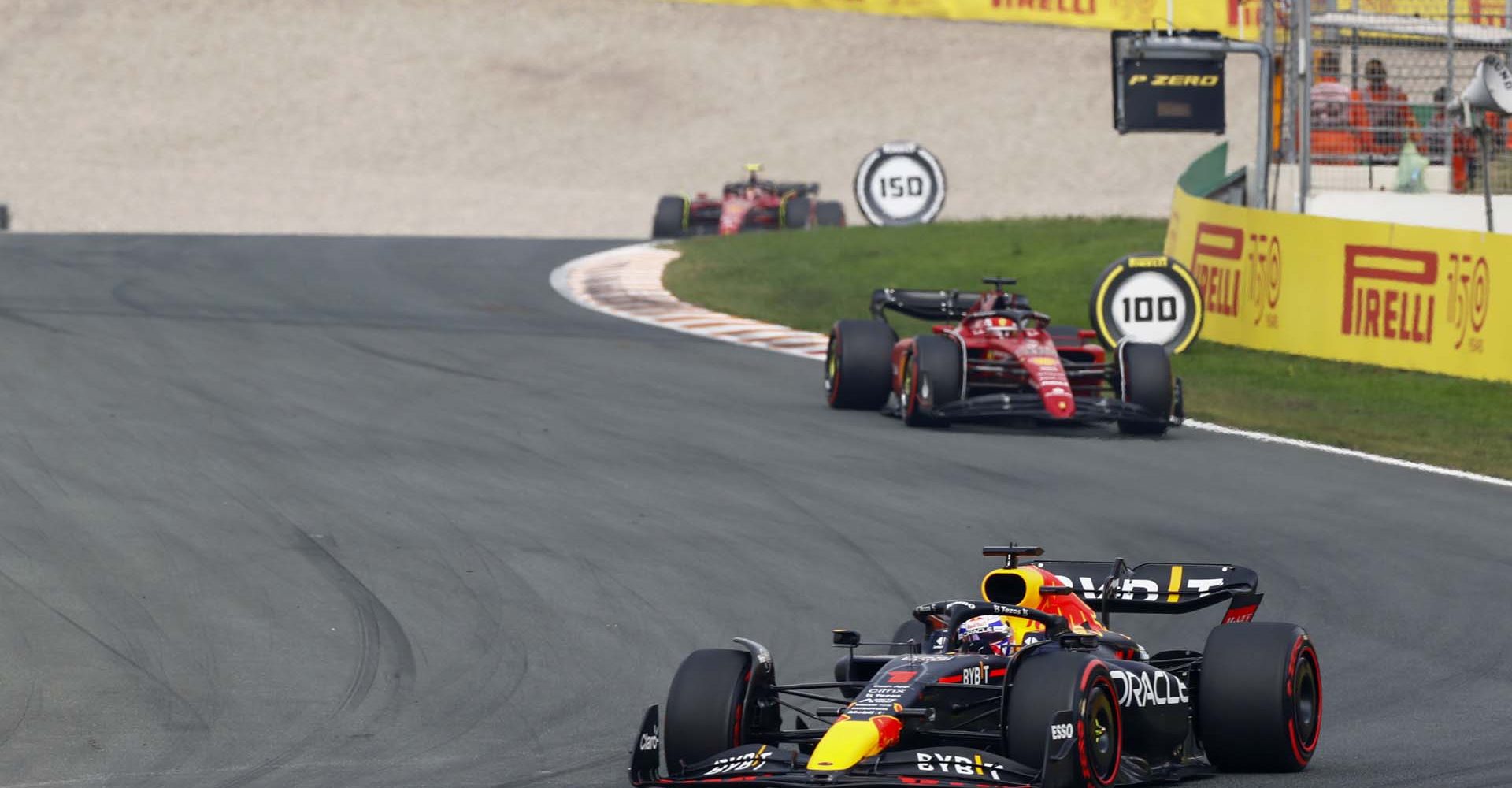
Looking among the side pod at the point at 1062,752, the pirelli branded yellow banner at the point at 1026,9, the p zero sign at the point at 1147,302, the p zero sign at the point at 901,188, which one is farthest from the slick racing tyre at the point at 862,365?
the pirelli branded yellow banner at the point at 1026,9

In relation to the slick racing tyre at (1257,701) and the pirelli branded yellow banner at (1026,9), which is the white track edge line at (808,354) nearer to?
the slick racing tyre at (1257,701)

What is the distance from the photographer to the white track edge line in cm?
1605

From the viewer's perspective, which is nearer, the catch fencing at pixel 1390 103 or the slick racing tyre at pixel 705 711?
the slick racing tyre at pixel 705 711

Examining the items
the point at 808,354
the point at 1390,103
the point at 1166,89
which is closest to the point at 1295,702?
the point at 808,354

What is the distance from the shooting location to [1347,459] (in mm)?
16578

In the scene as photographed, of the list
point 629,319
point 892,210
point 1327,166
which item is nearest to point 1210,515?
point 629,319

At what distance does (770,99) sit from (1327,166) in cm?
2508

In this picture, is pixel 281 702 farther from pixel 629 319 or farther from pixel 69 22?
pixel 69 22

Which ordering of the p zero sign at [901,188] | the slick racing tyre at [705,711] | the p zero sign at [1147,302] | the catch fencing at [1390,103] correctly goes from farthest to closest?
the p zero sign at [901,188]
the catch fencing at [1390,103]
the p zero sign at [1147,302]
the slick racing tyre at [705,711]

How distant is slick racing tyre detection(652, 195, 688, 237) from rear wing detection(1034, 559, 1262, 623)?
28.0 m

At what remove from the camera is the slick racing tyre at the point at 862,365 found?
18.4m

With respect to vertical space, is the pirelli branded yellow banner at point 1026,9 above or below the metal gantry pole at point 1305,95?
above

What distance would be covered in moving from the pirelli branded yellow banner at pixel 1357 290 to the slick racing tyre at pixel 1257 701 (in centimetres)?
1219

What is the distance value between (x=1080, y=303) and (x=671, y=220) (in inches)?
452
